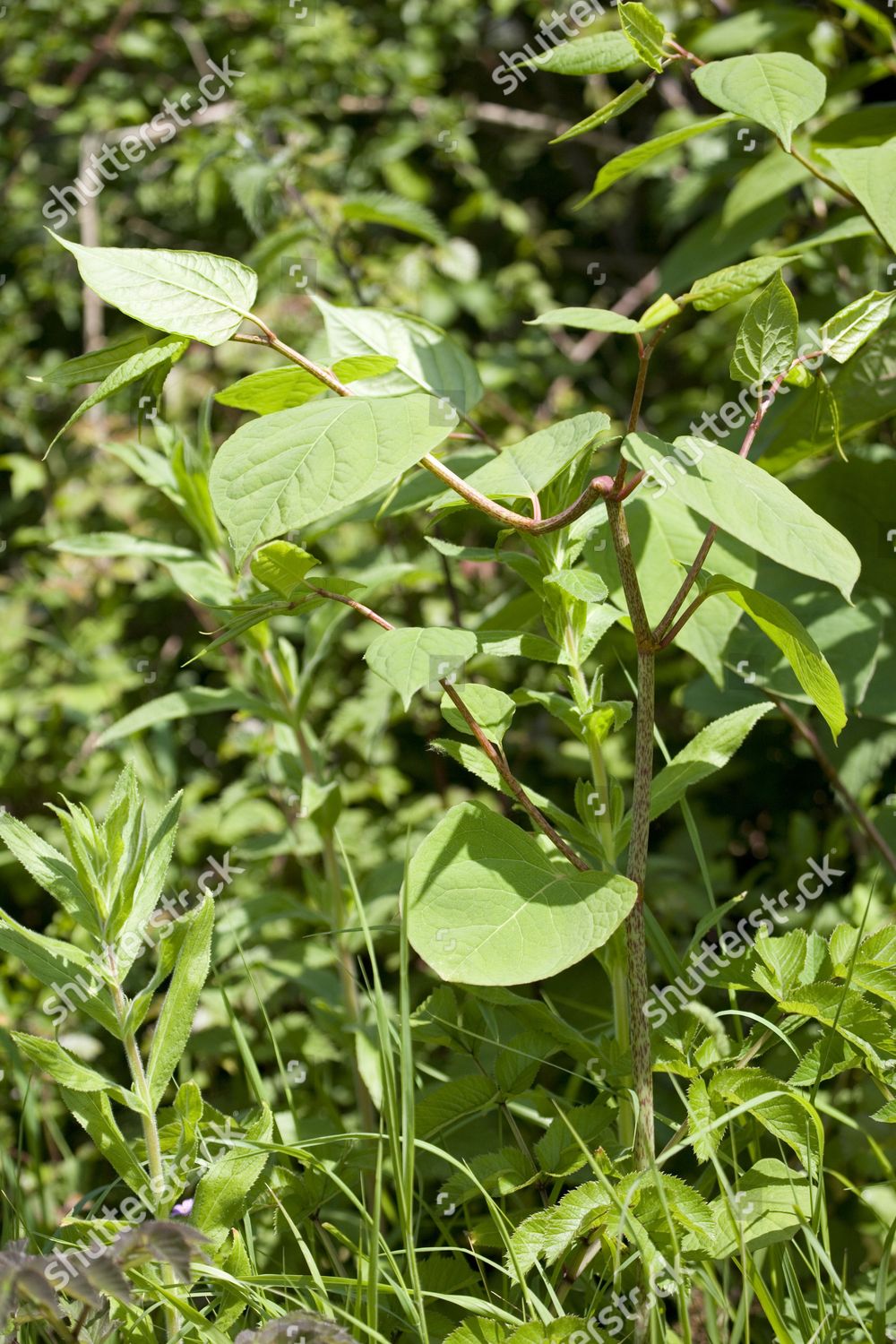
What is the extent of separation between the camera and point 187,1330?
3.37 feet

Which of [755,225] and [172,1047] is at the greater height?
[755,225]

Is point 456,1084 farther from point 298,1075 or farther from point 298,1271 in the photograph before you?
point 298,1075

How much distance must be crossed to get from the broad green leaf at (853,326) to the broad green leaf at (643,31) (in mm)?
305

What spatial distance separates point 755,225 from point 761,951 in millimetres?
1291

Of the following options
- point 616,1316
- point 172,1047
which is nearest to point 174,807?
point 172,1047

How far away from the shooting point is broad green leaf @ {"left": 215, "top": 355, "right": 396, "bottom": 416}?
104cm

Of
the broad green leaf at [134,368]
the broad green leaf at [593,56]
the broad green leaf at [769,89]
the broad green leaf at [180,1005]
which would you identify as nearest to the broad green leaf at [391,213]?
the broad green leaf at [593,56]

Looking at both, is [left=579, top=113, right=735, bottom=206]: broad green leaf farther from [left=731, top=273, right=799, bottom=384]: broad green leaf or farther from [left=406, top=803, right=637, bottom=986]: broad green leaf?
[left=406, top=803, right=637, bottom=986]: broad green leaf

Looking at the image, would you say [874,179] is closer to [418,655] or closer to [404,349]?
[404,349]

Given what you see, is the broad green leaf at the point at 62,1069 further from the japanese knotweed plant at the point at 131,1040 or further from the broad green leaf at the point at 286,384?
the broad green leaf at the point at 286,384

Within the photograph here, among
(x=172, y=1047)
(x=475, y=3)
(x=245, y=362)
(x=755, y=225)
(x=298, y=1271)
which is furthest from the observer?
(x=475, y=3)

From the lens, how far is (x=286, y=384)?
1.08 metres

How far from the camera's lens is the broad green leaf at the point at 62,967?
109 cm

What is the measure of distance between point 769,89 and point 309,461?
684 mm
